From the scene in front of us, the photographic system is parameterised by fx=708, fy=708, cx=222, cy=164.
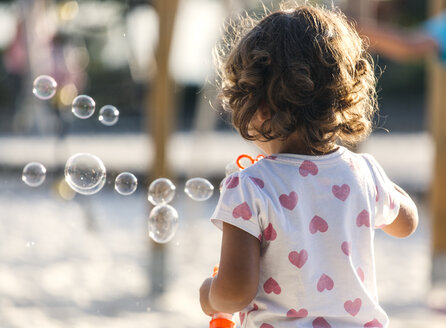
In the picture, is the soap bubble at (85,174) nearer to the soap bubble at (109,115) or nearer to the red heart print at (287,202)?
the soap bubble at (109,115)

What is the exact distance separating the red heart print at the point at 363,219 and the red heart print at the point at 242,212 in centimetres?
19

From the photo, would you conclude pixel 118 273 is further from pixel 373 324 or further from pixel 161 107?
pixel 373 324

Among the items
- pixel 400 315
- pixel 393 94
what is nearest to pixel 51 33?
pixel 400 315

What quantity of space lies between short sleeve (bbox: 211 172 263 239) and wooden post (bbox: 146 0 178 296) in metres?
2.17

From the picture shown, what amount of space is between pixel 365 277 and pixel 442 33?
267 cm

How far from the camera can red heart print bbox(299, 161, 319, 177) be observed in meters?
1.07

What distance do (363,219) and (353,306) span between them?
0.44 ft

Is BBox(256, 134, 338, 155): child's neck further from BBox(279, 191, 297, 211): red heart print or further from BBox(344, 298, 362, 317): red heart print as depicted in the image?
BBox(344, 298, 362, 317): red heart print

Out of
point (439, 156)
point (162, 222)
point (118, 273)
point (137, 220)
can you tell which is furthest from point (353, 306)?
point (137, 220)

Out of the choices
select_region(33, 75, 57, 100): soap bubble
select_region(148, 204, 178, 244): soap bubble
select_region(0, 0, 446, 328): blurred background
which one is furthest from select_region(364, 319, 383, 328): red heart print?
select_region(33, 75, 57, 100): soap bubble

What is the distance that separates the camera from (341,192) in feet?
3.53

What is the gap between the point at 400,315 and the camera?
122 inches

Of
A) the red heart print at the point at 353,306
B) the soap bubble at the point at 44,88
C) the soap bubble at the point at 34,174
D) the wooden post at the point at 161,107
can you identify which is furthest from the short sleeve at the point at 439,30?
the red heart print at the point at 353,306

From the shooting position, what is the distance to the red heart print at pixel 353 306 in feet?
3.51
